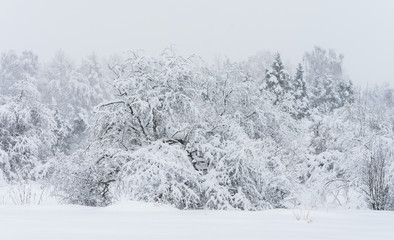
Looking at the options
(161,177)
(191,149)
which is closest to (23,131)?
(191,149)

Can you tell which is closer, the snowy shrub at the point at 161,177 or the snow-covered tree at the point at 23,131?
the snowy shrub at the point at 161,177

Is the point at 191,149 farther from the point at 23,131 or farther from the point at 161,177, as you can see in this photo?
the point at 23,131

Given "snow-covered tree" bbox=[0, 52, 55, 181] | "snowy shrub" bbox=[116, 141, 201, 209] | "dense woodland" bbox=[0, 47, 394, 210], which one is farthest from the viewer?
"snow-covered tree" bbox=[0, 52, 55, 181]

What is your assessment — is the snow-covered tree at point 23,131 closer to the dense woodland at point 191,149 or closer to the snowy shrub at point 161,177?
the dense woodland at point 191,149

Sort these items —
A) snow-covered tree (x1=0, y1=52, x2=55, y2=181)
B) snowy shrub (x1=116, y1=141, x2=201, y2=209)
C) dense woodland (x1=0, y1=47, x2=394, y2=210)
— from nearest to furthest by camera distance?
snowy shrub (x1=116, y1=141, x2=201, y2=209)
dense woodland (x1=0, y1=47, x2=394, y2=210)
snow-covered tree (x1=0, y1=52, x2=55, y2=181)

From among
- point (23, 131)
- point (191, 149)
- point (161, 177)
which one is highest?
point (23, 131)

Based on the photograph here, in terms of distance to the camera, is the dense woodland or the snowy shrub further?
the dense woodland

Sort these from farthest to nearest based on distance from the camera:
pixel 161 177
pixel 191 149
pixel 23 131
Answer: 1. pixel 23 131
2. pixel 191 149
3. pixel 161 177

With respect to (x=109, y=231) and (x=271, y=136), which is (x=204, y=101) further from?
(x=109, y=231)

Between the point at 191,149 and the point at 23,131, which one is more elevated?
the point at 23,131

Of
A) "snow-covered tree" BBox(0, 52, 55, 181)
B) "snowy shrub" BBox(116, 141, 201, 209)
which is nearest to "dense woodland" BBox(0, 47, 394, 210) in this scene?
"snowy shrub" BBox(116, 141, 201, 209)

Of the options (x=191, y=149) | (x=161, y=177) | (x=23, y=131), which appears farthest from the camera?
(x=23, y=131)

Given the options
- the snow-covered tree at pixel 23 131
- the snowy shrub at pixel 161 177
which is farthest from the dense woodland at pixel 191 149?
the snow-covered tree at pixel 23 131

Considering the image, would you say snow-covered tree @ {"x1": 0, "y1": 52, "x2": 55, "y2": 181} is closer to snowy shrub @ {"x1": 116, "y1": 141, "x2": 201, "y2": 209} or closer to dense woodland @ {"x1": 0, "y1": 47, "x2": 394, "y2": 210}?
dense woodland @ {"x1": 0, "y1": 47, "x2": 394, "y2": 210}
